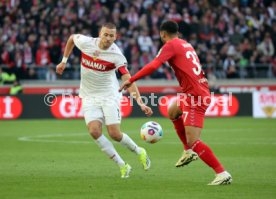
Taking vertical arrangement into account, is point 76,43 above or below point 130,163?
above

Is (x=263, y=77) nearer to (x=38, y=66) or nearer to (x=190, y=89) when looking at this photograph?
(x=38, y=66)

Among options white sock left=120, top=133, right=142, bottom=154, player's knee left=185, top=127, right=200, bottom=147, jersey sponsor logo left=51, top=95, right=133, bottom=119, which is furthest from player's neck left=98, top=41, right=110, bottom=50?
jersey sponsor logo left=51, top=95, right=133, bottom=119

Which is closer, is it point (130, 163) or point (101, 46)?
point (101, 46)

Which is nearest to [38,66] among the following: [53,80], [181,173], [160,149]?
[53,80]

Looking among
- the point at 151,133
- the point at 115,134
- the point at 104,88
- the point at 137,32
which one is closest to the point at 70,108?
the point at 137,32

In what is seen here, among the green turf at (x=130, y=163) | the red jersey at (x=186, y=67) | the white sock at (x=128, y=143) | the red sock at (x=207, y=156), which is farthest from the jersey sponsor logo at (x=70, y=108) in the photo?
the red sock at (x=207, y=156)

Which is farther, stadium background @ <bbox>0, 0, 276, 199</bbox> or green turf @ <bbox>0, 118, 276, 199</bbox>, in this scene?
stadium background @ <bbox>0, 0, 276, 199</bbox>

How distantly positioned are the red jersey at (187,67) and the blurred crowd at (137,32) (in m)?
17.9

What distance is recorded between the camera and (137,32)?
2902 centimetres

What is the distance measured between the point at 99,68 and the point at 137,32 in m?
18.3

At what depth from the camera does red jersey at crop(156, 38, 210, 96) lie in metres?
10.1

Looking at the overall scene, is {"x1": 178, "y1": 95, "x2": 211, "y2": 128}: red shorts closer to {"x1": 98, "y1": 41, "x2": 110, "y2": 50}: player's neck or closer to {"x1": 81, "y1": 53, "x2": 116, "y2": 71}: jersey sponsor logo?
{"x1": 81, "y1": 53, "x2": 116, "y2": 71}: jersey sponsor logo

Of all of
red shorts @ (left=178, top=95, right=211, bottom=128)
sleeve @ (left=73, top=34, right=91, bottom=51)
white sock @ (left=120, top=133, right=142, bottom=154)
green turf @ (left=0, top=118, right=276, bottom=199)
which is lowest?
green turf @ (left=0, top=118, right=276, bottom=199)

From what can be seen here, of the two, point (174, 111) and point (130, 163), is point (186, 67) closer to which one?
point (174, 111)
